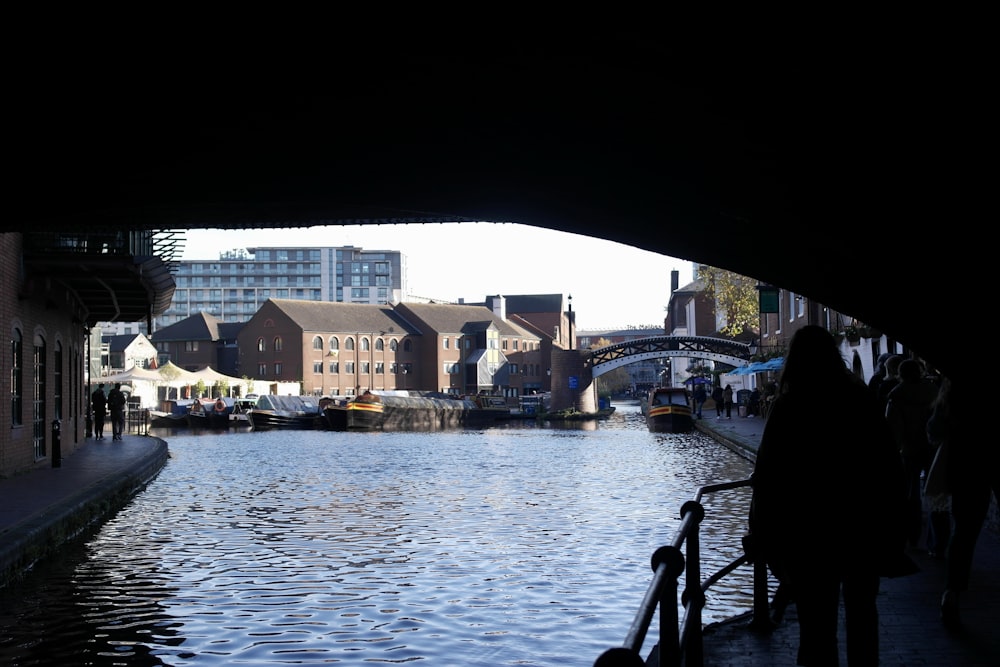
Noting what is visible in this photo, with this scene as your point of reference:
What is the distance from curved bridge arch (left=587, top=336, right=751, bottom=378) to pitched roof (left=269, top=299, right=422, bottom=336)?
103 ft

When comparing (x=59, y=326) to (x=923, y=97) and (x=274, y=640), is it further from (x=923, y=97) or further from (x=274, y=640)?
(x=923, y=97)

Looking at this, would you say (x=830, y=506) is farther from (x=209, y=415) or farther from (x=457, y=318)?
(x=457, y=318)

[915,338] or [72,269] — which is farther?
[72,269]

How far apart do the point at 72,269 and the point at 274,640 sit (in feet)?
48.7

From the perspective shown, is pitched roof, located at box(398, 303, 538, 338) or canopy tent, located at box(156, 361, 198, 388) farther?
pitched roof, located at box(398, 303, 538, 338)

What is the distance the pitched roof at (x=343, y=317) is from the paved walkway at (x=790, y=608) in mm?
79161

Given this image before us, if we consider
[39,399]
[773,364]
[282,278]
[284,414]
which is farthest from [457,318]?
[39,399]

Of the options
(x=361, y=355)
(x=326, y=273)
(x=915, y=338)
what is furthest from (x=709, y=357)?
(x=326, y=273)

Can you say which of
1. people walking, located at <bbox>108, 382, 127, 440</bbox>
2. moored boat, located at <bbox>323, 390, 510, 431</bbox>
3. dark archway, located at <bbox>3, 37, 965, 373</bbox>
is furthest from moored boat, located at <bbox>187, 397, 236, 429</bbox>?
dark archway, located at <bbox>3, 37, 965, 373</bbox>

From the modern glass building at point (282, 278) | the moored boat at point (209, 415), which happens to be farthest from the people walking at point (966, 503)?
the modern glass building at point (282, 278)

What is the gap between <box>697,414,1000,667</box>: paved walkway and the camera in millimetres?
6039

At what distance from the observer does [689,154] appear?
6.91m

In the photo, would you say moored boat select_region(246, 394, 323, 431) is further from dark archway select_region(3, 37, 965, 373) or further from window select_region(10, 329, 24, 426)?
dark archway select_region(3, 37, 965, 373)

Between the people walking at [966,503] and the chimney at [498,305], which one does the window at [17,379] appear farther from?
the chimney at [498,305]
